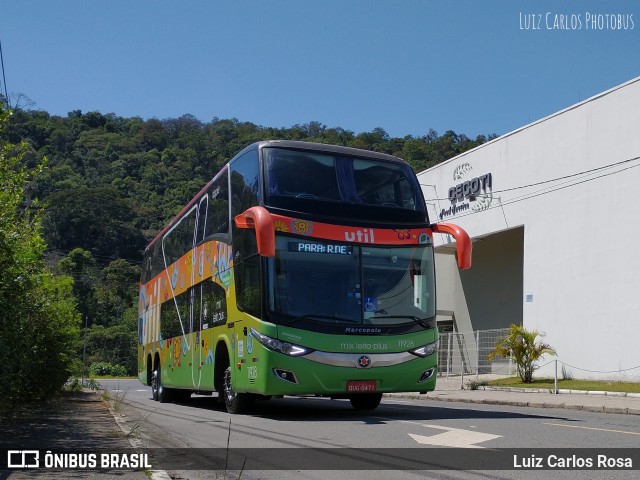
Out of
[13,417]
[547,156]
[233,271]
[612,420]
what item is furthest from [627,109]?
[13,417]

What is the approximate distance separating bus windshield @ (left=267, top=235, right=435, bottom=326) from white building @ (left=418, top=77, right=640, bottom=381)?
46.7 ft

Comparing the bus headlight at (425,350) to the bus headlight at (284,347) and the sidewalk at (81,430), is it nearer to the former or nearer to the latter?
the bus headlight at (284,347)

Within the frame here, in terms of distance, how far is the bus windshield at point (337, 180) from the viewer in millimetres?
12797

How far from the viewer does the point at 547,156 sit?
29594 millimetres

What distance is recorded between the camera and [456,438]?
9570 mm

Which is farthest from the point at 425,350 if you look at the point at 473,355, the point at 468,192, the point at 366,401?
the point at 468,192

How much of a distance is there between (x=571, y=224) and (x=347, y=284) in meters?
17.6

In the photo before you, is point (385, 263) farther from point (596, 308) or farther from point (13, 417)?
point (596, 308)

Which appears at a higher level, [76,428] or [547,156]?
[547,156]

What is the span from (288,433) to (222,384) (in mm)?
4415

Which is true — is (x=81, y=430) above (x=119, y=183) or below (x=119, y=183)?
below

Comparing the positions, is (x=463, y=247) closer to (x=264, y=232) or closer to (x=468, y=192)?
(x=264, y=232)

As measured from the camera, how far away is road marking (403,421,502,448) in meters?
9.02

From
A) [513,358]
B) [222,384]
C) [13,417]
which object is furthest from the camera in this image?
[513,358]
